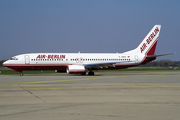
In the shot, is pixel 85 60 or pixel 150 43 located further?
pixel 150 43

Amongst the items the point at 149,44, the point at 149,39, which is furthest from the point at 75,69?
the point at 149,39

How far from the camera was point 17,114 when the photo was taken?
7355 mm

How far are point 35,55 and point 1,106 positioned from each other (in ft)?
89.1

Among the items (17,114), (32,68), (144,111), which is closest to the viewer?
(17,114)

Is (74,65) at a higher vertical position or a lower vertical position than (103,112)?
higher

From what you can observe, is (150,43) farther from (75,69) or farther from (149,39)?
(75,69)

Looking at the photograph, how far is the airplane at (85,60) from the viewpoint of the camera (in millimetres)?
34656

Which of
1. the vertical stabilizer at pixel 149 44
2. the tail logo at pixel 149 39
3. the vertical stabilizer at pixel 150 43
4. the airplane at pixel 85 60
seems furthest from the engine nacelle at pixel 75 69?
the tail logo at pixel 149 39

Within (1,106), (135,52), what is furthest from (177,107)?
(135,52)

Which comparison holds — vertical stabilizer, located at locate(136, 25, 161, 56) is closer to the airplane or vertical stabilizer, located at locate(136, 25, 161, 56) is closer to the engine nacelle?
the airplane

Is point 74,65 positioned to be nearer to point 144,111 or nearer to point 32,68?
point 32,68

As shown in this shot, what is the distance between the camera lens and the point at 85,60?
122 feet

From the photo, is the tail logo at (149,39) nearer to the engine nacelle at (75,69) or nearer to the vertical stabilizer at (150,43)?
the vertical stabilizer at (150,43)

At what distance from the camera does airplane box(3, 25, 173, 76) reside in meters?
34.7
